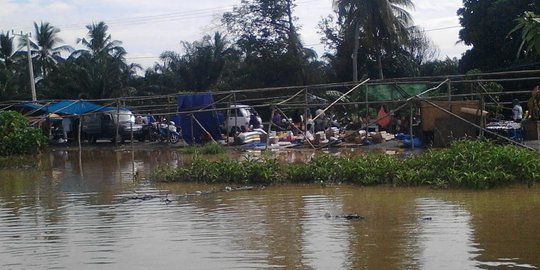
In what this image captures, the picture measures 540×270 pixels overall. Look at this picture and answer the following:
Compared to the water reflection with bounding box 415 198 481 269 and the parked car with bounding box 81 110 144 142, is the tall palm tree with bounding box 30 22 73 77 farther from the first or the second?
the water reflection with bounding box 415 198 481 269

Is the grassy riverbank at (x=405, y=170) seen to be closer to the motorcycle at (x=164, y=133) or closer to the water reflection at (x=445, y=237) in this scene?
the water reflection at (x=445, y=237)

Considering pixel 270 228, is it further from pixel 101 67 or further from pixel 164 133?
pixel 101 67

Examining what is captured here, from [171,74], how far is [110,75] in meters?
5.13

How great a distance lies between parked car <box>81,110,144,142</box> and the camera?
1186 inches

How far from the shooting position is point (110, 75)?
45.4m

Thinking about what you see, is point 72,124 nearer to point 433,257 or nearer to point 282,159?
point 282,159

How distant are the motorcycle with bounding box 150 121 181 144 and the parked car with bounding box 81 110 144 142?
62cm

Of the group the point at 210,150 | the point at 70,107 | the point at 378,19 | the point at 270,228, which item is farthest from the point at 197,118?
the point at 270,228

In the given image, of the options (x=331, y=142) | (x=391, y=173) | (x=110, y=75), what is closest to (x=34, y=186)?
(x=391, y=173)

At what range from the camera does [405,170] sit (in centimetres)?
1341

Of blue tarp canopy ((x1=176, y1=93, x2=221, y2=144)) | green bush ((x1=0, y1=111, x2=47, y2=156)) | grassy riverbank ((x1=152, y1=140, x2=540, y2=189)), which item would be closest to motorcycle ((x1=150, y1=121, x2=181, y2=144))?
blue tarp canopy ((x1=176, y1=93, x2=221, y2=144))

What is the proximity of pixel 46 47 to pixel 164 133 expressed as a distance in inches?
991

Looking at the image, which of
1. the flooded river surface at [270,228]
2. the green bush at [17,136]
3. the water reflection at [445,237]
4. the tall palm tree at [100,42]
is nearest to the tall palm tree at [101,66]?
the tall palm tree at [100,42]

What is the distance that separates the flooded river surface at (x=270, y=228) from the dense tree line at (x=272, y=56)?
2209cm
